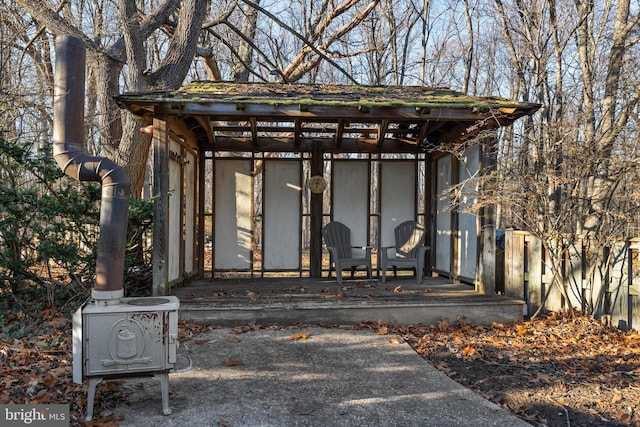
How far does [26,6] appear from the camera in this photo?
269 inches

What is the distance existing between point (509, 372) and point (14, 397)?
3.58 m

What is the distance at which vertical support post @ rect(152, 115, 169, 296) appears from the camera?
5.13 metres

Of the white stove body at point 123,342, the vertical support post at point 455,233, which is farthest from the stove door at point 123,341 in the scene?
the vertical support post at point 455,233

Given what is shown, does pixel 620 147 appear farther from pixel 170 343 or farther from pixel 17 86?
pixel 17 86

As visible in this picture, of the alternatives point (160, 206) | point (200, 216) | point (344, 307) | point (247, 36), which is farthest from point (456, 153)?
point (247, 36)

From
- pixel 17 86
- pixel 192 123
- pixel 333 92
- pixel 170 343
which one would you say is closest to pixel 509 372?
pixel 170 343

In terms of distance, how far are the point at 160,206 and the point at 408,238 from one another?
3.87 metres

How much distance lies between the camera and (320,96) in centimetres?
571

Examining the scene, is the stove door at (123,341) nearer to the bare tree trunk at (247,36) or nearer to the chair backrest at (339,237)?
the chair backrest at (339,237)

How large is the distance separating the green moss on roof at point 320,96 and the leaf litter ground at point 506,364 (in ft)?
8.19

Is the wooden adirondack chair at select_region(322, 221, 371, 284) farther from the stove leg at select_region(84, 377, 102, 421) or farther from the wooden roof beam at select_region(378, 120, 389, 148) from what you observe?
the stove leg at select_region(84, 377, 102, 421)

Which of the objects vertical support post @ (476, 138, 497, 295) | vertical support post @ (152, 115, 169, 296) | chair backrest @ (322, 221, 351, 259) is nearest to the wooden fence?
vertical support post @ (476, 138, 497, 295)

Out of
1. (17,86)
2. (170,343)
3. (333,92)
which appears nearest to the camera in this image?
(170,343)

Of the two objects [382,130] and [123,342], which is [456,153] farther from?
[123,342]
